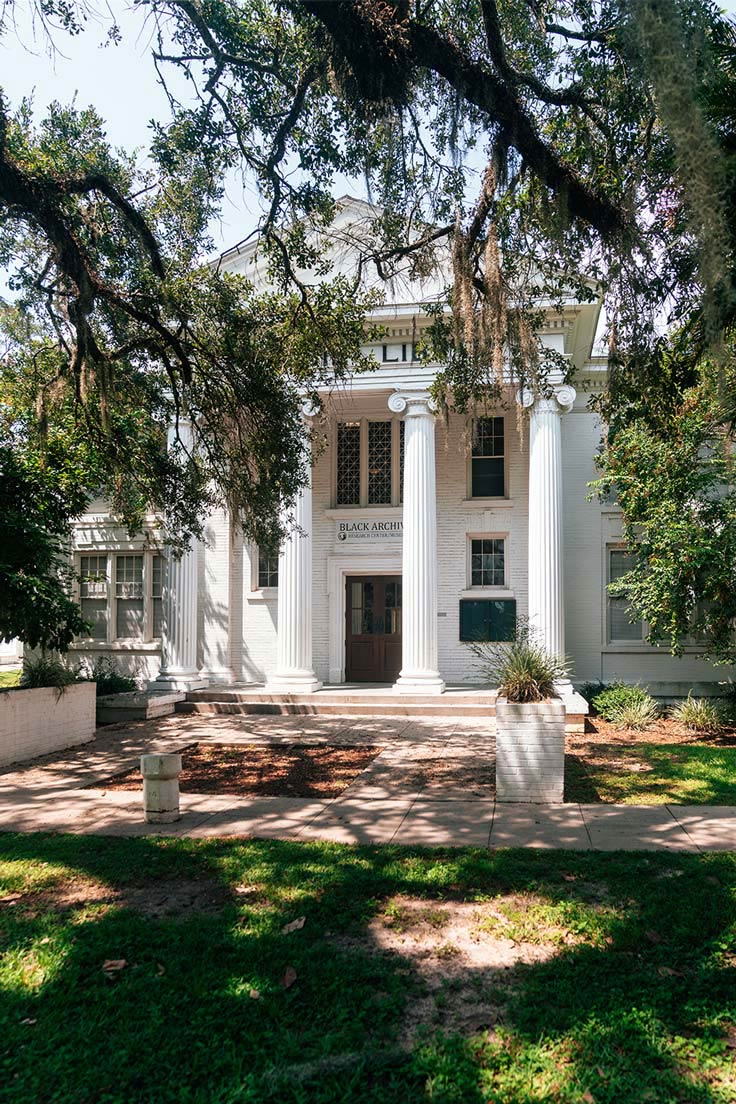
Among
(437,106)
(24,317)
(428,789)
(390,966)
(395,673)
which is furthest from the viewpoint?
(395,673)

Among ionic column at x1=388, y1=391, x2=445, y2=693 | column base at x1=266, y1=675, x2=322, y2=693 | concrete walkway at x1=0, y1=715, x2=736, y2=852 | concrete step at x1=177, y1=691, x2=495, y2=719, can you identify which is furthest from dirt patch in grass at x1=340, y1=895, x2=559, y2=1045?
column base at x1=266, y1=675, x2=322, y2=693

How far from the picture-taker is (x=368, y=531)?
1938 cm

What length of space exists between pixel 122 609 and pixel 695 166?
61.3 ft

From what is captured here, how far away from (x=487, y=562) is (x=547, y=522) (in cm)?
310

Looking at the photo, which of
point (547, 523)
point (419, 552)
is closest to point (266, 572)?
point (419, 552)

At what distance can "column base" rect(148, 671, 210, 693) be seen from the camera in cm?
1734

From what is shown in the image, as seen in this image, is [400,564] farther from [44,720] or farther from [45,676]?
[44,720]

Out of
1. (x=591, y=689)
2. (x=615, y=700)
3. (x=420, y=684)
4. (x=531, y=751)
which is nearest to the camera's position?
(x=531, y=751)

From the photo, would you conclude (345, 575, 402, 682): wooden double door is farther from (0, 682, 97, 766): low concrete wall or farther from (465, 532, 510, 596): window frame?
(0, 682, 97, 766): low concrete wall

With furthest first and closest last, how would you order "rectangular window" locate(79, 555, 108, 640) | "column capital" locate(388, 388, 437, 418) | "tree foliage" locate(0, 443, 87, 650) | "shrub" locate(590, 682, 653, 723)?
1. "rectangular window" locate(79, 555, 108, 640)
2. "column capital" locate(388, 388, 437, 418)
3. "shrub" locate(590, 682, 653, 723)
4. "tree foliage" locate(0, 443, 87, 650)

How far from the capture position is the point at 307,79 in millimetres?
7105

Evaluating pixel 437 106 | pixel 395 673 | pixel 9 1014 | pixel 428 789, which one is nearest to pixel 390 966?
pixel 9 1014

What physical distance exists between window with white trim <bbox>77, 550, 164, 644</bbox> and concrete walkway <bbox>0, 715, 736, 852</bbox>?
8.80 m

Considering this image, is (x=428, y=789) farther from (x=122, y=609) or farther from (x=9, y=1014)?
(x=122, y=609)
